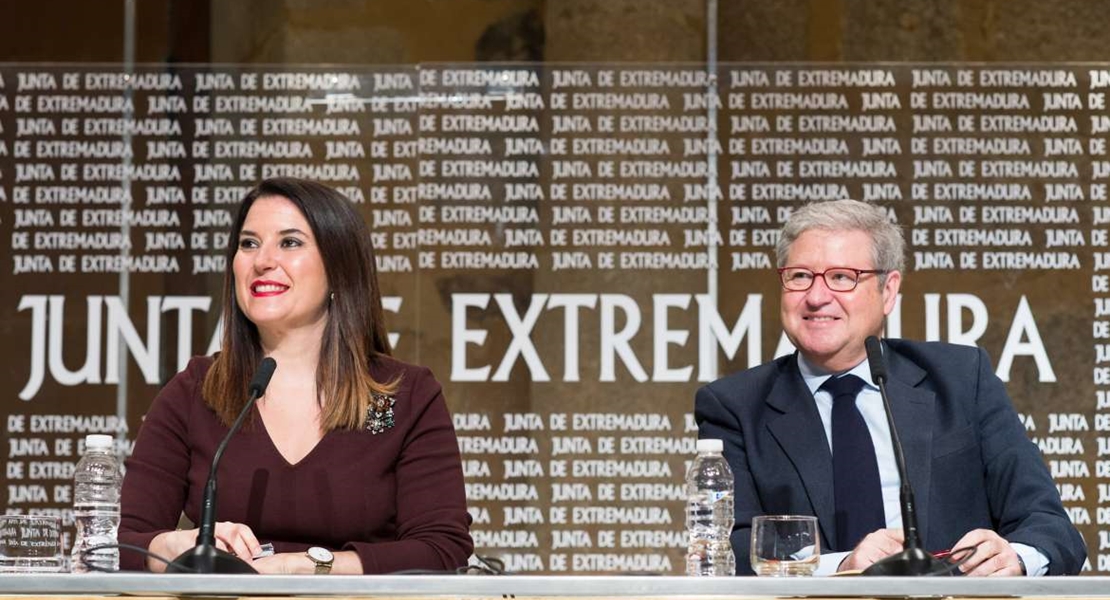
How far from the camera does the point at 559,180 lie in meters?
4.40

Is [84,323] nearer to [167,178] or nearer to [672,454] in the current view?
[167,178]

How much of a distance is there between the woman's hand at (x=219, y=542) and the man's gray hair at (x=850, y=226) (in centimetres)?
122

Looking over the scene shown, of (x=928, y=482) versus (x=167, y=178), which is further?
(x=167, y=178)

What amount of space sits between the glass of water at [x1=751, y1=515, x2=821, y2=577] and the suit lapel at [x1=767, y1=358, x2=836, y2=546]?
57cm

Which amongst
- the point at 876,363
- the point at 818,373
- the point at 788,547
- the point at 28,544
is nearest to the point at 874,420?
the point at 818,373

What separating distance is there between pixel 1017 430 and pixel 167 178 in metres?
2.63

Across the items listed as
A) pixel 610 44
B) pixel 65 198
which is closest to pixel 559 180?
pixel 610 44

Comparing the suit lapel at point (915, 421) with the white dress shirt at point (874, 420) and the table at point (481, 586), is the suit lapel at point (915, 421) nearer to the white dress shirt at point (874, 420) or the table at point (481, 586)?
the white dress shirt at point (874, 420)

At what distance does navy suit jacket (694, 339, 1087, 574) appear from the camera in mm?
2871

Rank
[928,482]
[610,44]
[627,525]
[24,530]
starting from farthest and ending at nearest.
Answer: [610,44] < [627,525] < [928,482] < [24,530]

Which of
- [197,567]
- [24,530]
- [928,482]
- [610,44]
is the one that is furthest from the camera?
[610,44]

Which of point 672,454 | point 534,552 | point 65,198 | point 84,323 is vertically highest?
point 65,198

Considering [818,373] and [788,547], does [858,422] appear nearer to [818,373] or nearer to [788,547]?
[818,373]

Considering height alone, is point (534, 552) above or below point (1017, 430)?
below
